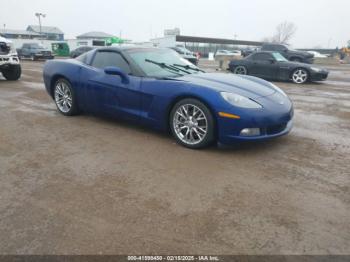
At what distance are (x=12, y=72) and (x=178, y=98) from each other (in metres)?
8.98

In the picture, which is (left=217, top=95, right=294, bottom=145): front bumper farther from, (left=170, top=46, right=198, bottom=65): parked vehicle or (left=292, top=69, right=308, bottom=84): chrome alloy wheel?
(left=170, top=46, right=198, bottom=65): parked vehicle

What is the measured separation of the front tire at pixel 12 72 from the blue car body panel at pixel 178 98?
6.54 meters

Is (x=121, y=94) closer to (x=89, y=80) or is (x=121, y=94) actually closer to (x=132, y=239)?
(x=89, y=80)

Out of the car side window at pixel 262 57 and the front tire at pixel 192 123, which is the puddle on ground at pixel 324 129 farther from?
the car side window at pixel 262 57

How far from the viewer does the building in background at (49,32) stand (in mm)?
85012

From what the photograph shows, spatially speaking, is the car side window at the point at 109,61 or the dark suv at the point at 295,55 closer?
the car side window at the point at 109,61

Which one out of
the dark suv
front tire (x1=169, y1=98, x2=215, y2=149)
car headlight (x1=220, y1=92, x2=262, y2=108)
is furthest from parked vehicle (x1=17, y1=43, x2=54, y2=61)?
car headlight (x1=220, y1=92, x2=262, y2=108)

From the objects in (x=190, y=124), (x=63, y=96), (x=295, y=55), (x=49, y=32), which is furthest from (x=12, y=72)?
(x=49, y=32)

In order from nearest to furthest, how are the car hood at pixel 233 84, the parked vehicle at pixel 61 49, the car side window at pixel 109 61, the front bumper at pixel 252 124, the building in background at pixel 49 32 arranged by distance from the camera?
the front bumper at pixel 252 124, the car hood at pixel 233 84, the car side window at pixel 109 61, the parked vehicle at pixel 61 49, the building in background at pixel 49 32

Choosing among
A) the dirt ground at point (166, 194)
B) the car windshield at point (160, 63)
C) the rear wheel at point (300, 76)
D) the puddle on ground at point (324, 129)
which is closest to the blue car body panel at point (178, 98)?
the car windshield at point (160, 63)

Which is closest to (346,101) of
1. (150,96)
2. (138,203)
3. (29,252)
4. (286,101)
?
(286,101)

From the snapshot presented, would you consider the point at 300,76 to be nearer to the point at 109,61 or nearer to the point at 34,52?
the point at 109,61

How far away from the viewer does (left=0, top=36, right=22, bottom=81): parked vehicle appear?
1010 centimetres

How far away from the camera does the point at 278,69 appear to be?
1208 centimetres
